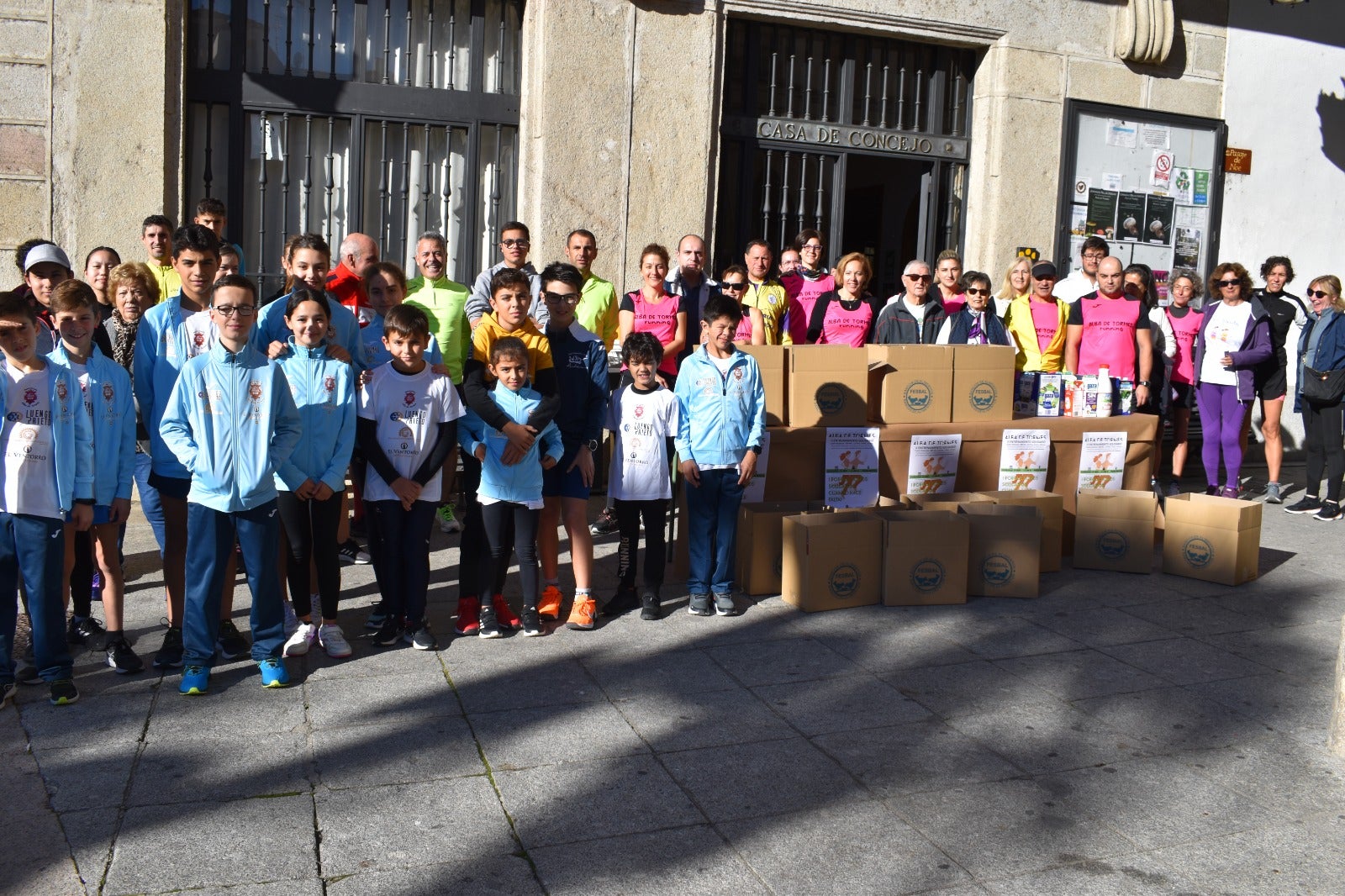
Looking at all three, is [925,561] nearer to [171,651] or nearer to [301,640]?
[301,640]

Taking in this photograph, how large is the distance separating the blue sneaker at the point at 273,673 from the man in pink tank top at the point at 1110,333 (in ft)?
19.5

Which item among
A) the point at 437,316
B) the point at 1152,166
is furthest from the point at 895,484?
the point at 1152,166

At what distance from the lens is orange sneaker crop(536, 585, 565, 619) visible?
6.14m

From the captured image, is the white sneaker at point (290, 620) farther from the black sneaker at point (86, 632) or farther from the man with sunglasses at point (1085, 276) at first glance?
the man with sunglasses at point (1085, 276)

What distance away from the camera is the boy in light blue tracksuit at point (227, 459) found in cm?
492

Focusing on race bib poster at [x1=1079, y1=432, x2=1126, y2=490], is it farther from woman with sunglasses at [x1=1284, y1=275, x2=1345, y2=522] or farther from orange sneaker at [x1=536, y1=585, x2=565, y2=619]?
orange sneaker at [x1=536, y1=585, x2=565, y2=619]

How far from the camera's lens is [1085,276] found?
33.2 ft

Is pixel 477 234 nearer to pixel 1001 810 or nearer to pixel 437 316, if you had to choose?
pixel 437 316

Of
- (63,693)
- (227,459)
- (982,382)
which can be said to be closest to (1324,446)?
(982,382)

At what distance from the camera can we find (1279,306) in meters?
10.2

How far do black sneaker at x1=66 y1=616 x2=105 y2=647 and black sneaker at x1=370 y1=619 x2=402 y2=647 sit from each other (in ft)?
4.02

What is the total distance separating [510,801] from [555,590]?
7.37 feet

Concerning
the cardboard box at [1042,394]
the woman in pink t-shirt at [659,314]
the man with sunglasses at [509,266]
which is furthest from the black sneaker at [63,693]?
the cardboard box at [1042,394]

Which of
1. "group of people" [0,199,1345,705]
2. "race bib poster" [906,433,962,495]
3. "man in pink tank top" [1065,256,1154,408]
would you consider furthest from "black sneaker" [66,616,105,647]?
"man in pink tank top" [1065,256,1154,408]
